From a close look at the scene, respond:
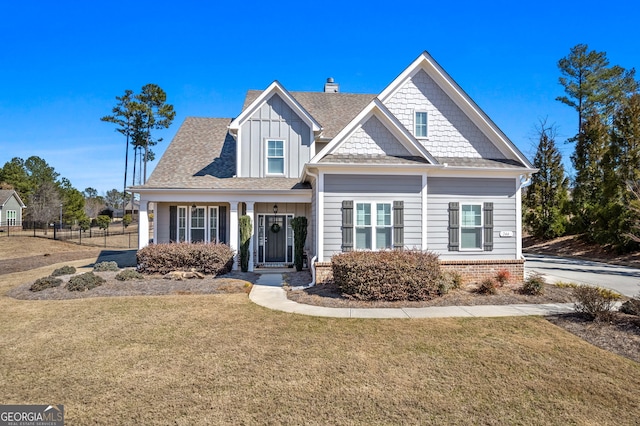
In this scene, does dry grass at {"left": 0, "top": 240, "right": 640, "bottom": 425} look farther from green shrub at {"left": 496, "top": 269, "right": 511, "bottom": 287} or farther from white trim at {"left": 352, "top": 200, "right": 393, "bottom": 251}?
white trim at {"left": 352, "top": 200, "right": 393, "bottom": 251}

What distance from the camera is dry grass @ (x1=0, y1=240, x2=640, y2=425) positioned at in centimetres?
397

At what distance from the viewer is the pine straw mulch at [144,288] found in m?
9.85

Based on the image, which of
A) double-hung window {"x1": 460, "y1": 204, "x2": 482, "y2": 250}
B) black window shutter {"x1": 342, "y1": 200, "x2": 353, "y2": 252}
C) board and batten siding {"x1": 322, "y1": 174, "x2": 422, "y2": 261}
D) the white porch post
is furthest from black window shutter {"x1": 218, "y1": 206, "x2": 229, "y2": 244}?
double-hung window {"x1": 460, "y1": 204, "x2": 482, "y2": 250}

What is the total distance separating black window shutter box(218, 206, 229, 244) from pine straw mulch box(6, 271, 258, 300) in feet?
10.7

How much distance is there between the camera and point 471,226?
453 inches

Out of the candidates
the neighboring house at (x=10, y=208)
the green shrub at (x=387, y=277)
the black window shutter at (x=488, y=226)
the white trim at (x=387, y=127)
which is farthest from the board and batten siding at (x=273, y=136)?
the neighboring house at (x=10, y=208)

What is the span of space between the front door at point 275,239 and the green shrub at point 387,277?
6.13 m

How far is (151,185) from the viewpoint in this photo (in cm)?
1356

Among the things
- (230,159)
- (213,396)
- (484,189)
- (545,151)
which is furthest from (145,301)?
(545,151)

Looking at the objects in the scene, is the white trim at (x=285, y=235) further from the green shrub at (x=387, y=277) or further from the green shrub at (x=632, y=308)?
the green shrub at (x=632, y=308)

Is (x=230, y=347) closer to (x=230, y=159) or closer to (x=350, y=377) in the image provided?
(x=350, y=377)

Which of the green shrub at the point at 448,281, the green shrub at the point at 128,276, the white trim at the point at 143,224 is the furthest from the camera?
the white trim at the point at 143,224

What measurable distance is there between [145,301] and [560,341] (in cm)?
957

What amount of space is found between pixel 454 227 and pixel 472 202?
111 cm
